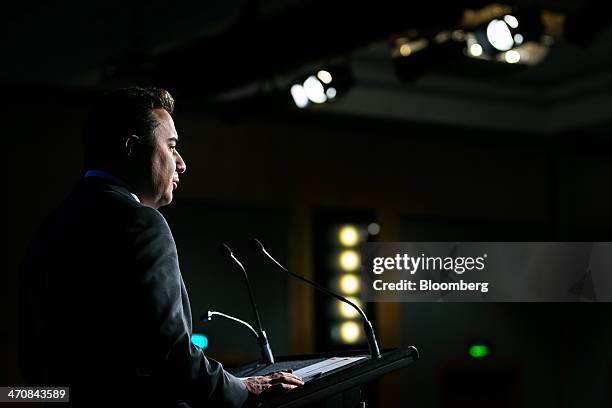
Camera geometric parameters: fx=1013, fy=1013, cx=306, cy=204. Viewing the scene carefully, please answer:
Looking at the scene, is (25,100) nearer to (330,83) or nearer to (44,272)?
(330,83)

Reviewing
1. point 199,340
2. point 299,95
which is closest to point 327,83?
point 299,95

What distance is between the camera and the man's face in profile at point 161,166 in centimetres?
159

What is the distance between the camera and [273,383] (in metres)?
1.54

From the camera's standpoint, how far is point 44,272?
1531 mm

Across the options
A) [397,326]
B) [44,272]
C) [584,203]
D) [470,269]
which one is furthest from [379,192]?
[44,272]

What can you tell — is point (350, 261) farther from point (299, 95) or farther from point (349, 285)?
point (299, 95)

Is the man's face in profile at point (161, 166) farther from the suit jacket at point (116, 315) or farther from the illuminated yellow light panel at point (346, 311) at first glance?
the illuminated yellow light panel at point (346, 311)

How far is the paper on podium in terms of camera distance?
1.59 metres

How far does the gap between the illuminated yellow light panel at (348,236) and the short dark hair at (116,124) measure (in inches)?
198

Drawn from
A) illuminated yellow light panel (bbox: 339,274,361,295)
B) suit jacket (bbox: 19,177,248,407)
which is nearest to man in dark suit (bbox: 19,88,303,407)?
suit jacket (bbox: 19,177,248,407)

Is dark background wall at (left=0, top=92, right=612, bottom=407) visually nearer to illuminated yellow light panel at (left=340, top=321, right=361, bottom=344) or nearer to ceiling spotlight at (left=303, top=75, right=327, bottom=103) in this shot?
illuminated yellow light panel at (left=340, top=321, right=361, bottom=344)

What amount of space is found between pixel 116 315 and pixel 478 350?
5.81 meters

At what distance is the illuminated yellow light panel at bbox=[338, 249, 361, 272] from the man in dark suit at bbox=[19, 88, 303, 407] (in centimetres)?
497

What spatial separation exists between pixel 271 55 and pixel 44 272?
10.2 ft
